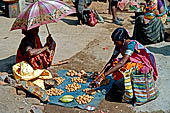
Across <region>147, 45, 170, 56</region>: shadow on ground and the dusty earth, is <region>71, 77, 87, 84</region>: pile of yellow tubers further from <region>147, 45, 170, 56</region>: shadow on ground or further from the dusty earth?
<region>147, 45, 170, 56</region>: shadow on ground

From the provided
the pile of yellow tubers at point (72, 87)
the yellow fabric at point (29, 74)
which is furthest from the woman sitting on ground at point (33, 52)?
the pile of yellow tubers at point (72, 87)

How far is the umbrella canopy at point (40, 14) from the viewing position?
14.4 ft

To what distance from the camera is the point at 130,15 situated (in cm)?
1072

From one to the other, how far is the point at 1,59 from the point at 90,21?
369 centimetres

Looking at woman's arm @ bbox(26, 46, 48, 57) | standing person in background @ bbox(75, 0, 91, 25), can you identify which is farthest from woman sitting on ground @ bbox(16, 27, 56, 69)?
standing person in background @ bbox(75, 0, 91, 25)

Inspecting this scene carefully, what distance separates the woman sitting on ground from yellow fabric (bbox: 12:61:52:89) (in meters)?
0.13

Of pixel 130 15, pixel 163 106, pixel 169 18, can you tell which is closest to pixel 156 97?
pixel 163 106

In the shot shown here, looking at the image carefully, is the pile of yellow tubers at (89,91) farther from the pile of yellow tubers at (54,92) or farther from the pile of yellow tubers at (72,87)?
the pile of yellow tubers at (54,92)

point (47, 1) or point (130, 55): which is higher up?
point (47, 1)

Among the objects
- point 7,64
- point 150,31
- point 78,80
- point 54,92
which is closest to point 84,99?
point 54,92

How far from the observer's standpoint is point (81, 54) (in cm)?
661

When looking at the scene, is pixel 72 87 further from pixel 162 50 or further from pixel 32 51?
pixel 162 50

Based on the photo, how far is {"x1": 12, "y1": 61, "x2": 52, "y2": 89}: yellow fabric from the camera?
15.3 feet

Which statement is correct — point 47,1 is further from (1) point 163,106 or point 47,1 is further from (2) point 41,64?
(1) point 163,106
